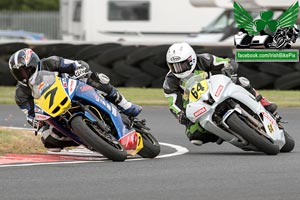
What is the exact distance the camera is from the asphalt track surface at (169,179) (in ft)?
30.9

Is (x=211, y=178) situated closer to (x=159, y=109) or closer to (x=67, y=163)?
(x=67, y=163)

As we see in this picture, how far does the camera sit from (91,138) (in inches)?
456

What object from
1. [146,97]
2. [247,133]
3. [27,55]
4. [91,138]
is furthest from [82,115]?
[146,97]

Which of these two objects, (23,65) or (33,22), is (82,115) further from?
(33,22)

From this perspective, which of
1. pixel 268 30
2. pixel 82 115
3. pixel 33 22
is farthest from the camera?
pixel 33 22

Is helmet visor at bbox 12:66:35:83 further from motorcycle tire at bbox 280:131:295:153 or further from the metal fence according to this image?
the metal fence

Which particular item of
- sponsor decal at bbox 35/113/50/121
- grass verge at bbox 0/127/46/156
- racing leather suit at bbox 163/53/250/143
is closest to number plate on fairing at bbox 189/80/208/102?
racing leather suit at bbox 163/53/250/143

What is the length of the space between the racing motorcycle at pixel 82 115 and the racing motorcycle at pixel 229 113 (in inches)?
33.5

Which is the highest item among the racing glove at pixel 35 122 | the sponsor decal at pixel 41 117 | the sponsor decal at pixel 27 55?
the sponsor decal at pixel 27 55

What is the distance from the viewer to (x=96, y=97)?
12.1 m

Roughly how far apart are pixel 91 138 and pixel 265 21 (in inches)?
502

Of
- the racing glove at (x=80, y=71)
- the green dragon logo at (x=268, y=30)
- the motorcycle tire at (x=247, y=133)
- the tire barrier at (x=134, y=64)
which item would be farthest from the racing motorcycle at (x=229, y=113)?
the tire barrier at (x=134, y=64)

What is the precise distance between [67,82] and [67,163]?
82 centimetres

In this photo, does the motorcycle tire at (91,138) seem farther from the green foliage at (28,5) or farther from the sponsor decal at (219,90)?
the green foliage at (28,5)
